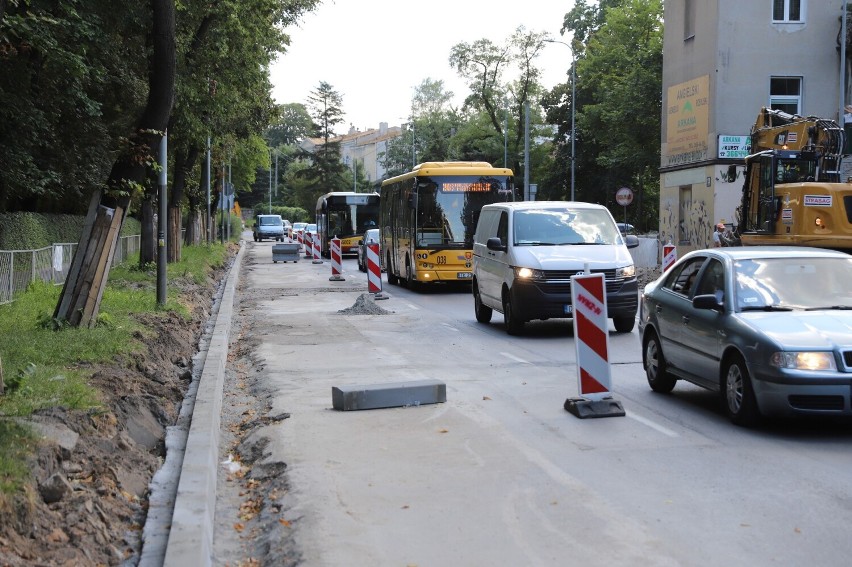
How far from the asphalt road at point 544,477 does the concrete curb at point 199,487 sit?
0.49 m

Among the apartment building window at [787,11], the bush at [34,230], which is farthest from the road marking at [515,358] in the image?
the apartment building window at [787,11]

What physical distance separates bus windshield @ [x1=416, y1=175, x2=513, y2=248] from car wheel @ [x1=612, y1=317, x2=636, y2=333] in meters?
10.1

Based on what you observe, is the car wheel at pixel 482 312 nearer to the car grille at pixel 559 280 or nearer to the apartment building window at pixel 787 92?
the car grille at pixel 559 280

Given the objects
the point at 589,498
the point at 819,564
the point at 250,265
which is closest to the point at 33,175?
the point at 589,498

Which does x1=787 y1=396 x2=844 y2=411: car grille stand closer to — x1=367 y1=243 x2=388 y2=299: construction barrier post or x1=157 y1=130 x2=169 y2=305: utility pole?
x1=157 y1=130 x2=169 y2=305: utility pole

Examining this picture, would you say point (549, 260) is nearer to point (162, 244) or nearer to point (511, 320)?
point (511, 320)

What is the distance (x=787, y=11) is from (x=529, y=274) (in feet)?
86.0

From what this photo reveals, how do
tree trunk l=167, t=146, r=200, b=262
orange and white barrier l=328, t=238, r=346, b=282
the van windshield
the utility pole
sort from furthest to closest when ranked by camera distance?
tree trunk l=167, t=146, r=200, b=262 → orange and white barrier l=328, t=238, r=346, b=282 → the utility pole → the van windshield

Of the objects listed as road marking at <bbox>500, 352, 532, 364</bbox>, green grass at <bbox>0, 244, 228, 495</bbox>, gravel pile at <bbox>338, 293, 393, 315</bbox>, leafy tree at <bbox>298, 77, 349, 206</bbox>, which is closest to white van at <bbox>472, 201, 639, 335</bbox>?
road marking at <bbox>500, 352, 532, 364</bbox>

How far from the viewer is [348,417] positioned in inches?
377

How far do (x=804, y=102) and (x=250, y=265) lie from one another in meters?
22.4

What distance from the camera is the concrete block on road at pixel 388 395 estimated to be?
32.5ft

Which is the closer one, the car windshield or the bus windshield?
the car windshield

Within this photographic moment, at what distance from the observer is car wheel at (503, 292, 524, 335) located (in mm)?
16234
